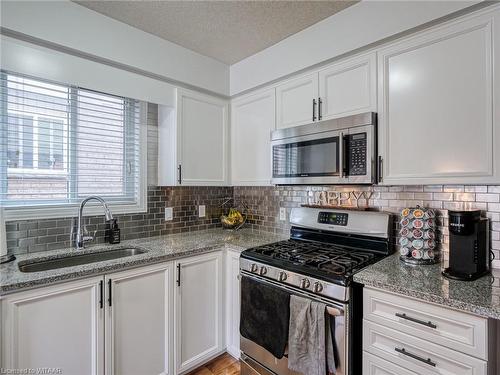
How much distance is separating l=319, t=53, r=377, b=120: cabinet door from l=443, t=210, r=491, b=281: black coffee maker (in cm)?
76

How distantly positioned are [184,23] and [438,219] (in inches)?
82.2

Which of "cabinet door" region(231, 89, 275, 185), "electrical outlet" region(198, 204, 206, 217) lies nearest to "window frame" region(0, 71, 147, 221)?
"electrical outlet" region(198, 204, 206, 217)

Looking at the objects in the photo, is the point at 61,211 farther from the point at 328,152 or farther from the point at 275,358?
the point at 328,152

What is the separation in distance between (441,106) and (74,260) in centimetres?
239

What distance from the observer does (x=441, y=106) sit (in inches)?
56.2

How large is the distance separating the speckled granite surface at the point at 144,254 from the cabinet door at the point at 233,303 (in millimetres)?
111

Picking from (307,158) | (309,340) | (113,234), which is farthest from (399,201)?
(113,234)

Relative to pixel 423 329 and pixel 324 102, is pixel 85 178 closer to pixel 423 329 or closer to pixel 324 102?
pixel 324 102

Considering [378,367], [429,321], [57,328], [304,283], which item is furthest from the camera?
[304,283]

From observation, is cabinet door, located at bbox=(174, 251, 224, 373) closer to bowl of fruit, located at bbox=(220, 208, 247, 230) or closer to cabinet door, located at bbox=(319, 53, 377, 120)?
bowl of fruit, located at bbox=(220, 208, 247, 230)

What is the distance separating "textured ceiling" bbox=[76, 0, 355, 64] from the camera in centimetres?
172

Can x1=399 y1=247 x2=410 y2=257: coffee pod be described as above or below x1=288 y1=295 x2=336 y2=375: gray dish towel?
above

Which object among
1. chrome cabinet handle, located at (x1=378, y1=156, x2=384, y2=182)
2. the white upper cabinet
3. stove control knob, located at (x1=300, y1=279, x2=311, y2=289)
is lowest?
stove control knob, located at (x1=300, y1=279, x2=311, y2=289)

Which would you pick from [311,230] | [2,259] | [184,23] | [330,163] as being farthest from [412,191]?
[2,259]
